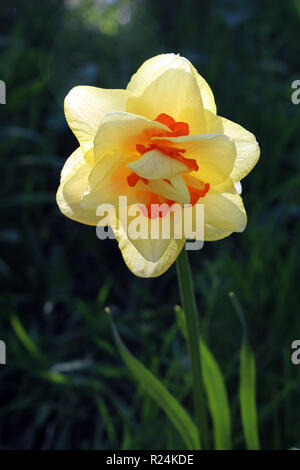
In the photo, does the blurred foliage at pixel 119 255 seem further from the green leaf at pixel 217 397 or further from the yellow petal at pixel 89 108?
the yellow petal at pixel 89 108

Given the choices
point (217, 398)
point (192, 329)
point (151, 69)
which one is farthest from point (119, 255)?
point (151, 69)

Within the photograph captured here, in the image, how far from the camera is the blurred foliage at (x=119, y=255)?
4.30 ft

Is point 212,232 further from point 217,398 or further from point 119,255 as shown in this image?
point 119,255

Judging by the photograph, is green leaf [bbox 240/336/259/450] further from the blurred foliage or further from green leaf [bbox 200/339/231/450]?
the blurred foliage

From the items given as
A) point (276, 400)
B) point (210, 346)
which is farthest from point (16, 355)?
point (276, 400)

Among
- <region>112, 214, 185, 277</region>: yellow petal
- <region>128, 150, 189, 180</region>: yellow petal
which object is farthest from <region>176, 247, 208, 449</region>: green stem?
<region>128, 150, 189, 180</region>: yellow petal

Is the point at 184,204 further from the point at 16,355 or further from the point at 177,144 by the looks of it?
the point at 16,355

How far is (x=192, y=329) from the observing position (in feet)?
2.63

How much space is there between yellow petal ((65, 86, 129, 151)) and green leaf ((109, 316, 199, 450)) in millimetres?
307

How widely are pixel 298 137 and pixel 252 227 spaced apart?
0.53m

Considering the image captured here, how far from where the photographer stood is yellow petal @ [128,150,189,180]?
25.8 inches

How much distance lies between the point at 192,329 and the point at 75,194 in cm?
26

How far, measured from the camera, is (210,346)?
1.33 metres

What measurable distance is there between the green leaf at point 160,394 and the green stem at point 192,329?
0.11ft
